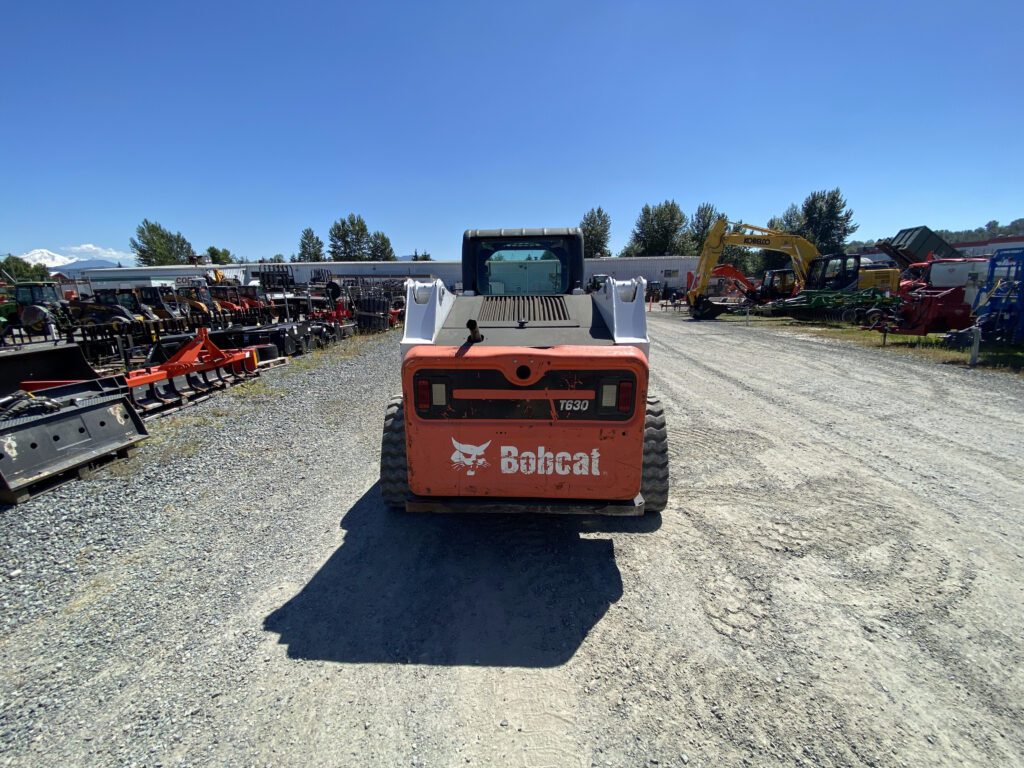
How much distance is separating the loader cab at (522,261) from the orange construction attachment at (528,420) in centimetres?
260

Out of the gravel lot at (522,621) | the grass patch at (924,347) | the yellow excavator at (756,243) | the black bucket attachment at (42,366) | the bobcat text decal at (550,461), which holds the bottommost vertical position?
the gravel lot at (522,621)

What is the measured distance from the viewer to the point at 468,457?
2941mm

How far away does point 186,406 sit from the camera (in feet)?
23.9

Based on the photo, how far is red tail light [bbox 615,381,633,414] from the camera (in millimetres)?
2799

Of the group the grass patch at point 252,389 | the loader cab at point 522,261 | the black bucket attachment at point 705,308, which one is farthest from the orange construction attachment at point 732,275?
the grass patch at point 252,389

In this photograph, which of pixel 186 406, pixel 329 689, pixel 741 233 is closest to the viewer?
pixel 329 689

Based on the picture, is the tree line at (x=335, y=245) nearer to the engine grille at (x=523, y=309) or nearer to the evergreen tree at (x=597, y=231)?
the evergreen tree at (x=597, y=231)

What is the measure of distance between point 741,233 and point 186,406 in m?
24.0

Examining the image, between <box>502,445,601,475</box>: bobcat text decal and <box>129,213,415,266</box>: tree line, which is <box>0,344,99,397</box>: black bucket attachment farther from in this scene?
<box>129,213,415,266</box>: tree line

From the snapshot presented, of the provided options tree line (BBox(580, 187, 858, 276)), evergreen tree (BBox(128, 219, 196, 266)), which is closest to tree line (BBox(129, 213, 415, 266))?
evergreen tree (BBox(128, 219, 196, 266))

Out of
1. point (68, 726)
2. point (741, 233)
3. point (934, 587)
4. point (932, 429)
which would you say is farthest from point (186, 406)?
point (741, 233)

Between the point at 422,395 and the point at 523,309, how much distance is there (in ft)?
5.28

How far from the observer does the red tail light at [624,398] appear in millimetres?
2799

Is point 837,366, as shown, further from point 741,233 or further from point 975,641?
point 741,233
